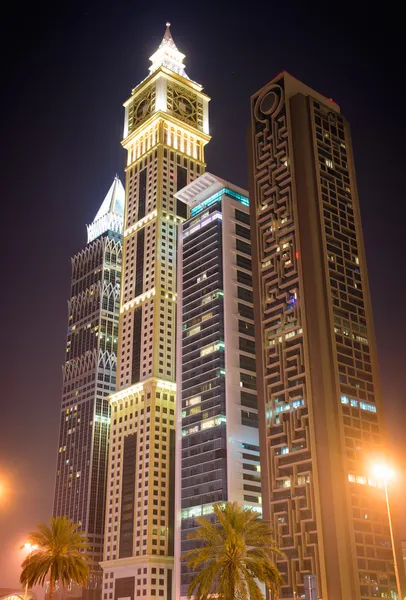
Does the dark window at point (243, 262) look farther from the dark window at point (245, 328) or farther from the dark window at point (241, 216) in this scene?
the dark window at point (245, 328)

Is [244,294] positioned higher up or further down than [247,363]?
higher up

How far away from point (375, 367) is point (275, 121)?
2222 inches

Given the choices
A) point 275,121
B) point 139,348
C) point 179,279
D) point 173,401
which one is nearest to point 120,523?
point 173,401

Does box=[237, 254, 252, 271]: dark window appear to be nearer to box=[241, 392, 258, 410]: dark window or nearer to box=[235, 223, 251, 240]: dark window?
box=[235, 223, 251, 240]: dark window

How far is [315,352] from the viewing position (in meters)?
123

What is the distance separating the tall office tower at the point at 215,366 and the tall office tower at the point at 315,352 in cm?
1751

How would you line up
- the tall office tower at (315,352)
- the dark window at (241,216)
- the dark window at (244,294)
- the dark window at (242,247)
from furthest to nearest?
the dark window at (241,216) < the dark window at (242,247) < the dark window at (244,294) < the tall office tower at (315,352)

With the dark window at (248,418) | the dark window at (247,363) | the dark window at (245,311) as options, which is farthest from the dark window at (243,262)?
the dark window at (248,418)

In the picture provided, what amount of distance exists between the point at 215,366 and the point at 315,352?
3417 centimetres

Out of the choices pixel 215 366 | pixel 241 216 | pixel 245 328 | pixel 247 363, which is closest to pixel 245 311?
pixel 245 328

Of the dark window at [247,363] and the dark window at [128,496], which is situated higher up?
the dark window at [247,363]

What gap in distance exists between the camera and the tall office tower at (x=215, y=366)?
143 m

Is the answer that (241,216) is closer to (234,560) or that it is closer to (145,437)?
(145,437)

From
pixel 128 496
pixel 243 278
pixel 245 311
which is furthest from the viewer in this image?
pixel 128 496
